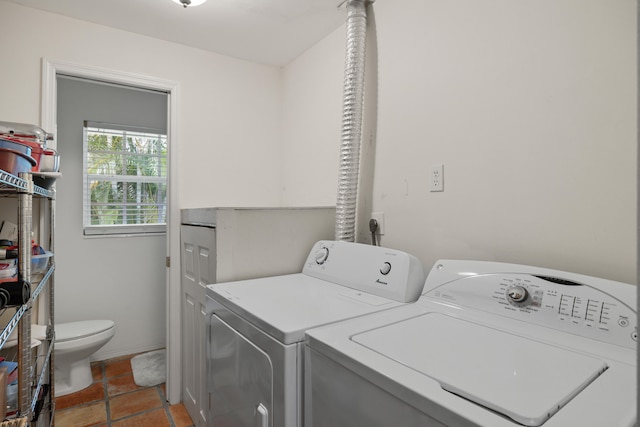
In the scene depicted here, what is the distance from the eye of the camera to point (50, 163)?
1736mm

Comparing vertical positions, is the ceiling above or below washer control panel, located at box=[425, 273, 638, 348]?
above

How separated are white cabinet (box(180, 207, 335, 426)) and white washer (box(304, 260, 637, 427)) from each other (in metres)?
0.79

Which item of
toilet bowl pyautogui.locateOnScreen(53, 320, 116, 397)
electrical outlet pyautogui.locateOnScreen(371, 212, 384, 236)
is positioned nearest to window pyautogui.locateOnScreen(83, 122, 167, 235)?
toilet bowl pyautogui.locateOnScreen(53, 320, 116, 397)

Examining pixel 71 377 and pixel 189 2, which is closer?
pixel 189 2

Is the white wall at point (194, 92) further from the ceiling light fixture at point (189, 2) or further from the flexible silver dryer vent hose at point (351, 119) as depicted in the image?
the flexible silver dryer vent hose at point (351, 119)

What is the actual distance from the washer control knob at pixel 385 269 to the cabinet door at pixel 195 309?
82cm

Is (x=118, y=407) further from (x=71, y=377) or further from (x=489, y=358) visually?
(x=489, y=358)

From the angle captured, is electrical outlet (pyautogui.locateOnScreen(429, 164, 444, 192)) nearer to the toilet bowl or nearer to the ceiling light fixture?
the ceiling light fixture

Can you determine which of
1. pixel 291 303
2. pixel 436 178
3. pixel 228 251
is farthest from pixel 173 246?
pixel 436 178

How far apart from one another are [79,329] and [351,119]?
7.83 ft

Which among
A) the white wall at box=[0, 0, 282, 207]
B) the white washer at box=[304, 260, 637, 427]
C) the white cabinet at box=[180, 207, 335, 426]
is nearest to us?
the white washer at box=[304, 260, 637, 427]

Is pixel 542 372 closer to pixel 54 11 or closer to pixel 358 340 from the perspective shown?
pixel 358 340

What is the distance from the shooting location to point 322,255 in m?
1.75

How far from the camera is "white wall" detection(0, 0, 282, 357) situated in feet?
6.31
